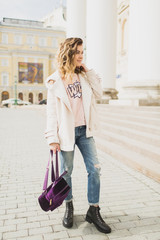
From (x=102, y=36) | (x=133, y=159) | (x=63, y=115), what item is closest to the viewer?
(x=63, y=115)

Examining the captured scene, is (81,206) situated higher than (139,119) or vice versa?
(139,119)

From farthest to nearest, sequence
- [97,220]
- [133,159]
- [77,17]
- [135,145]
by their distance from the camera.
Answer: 1. [77,17]
2. [135,145]
3. [133,159]
4. [97,220]

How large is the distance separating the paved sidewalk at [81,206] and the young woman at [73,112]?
0.57 feet

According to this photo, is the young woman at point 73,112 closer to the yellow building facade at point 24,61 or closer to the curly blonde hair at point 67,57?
the curly blonde hair at point 67,57

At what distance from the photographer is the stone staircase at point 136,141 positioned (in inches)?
189

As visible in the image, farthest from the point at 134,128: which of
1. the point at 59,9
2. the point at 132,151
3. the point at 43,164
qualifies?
the point at 59,9

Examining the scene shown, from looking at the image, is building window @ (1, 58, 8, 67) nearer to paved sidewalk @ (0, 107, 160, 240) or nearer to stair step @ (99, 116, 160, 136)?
stair step @ (99, 116, 160, 136)

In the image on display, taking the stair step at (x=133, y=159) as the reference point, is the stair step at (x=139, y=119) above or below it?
above

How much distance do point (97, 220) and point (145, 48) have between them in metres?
7.36

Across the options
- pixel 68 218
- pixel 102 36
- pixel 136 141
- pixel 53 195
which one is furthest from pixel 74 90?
pixel 102 36

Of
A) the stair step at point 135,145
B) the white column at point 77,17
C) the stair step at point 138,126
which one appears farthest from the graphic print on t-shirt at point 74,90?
the white column at point 77,17

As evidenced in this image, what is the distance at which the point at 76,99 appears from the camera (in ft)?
8.97

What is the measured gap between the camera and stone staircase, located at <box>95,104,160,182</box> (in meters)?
4.80

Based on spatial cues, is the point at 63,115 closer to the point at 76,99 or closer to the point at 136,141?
the point at 76,99
